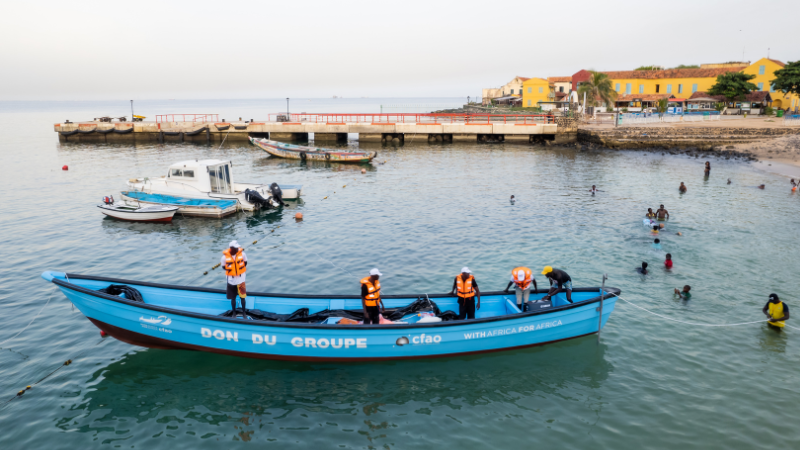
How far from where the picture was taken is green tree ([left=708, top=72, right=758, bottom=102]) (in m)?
68.3

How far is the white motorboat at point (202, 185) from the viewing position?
27625 mm

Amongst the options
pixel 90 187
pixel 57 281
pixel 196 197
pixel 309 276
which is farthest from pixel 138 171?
pixel 57 281

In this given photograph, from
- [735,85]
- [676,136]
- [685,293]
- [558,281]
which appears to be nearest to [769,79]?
[735,85]

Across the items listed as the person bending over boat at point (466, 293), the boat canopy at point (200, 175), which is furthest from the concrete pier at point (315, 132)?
the person bending over boat at point (466, 293)

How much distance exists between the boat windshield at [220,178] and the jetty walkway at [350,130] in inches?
1345

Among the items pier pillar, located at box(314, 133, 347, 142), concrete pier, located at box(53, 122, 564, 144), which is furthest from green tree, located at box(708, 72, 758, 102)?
pier pillar, located at box(314, 133, 347, 142)

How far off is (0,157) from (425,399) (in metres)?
61.7

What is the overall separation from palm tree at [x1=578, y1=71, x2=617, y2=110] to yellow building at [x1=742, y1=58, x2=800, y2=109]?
19.1 meters

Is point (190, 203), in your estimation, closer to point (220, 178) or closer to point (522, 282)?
point (220, 178)

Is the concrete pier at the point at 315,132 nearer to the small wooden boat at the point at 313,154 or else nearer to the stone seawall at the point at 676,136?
the stone seawall at the point at 676,136

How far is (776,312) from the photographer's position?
13.4m

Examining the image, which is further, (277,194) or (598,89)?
(598,89)

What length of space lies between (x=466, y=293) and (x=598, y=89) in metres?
77.7

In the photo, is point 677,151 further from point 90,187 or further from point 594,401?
point 90,187
